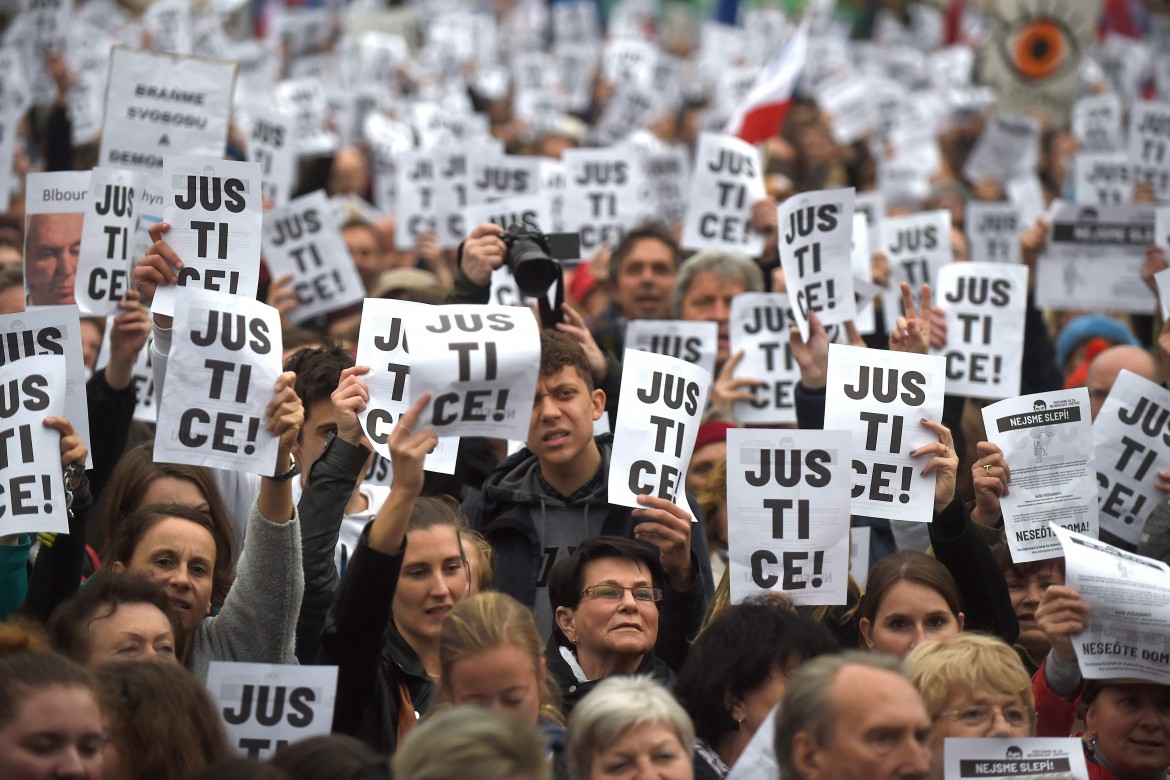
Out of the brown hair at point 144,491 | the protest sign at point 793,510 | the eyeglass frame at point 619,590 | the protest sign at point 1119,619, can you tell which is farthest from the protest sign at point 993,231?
the brown hair at point 144,491

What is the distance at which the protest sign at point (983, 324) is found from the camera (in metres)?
7.78

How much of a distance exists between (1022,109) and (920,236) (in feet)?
25.6

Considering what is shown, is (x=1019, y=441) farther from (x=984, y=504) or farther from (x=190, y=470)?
(x=190, y=470)

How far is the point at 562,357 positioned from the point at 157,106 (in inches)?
129

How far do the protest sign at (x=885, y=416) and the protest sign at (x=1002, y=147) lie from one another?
8736 millimetres

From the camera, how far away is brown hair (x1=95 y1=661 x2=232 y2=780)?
14.0 ft

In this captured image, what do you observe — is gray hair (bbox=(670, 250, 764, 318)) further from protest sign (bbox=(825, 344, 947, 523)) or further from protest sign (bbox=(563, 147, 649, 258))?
protest sign (bbox=(825, 344, 947, 523))

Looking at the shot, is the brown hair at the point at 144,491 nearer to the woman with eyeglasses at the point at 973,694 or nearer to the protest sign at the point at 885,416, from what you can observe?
the protest sign at the point at 885,416

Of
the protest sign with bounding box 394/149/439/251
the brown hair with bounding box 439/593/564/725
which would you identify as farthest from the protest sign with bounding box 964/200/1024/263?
the brown hair with bounding box 439/593/564/725

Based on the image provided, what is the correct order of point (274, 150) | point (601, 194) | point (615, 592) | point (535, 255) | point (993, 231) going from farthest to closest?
point (993, 231)
point (274, 150)
point (601, 194)
point (535, 255)
point (615, 592)

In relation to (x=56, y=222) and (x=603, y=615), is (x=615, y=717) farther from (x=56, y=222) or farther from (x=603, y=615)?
(x=56, y=222)

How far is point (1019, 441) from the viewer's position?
591cm

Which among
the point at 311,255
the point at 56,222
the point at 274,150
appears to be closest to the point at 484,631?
the point at 56,222

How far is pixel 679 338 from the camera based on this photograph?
26.8 ft
